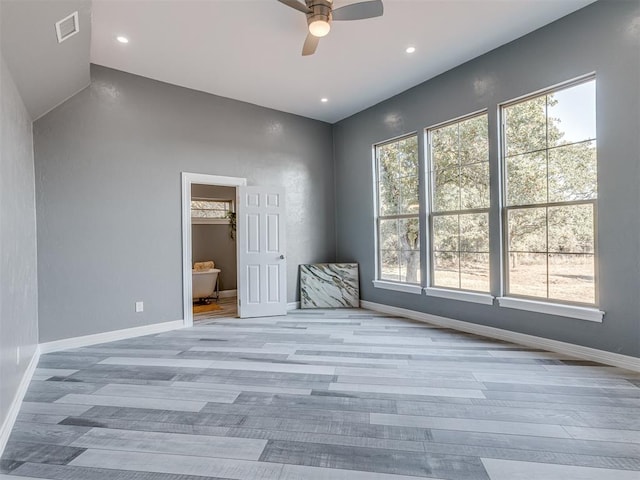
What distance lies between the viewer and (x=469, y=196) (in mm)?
4121

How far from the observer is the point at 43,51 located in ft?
8.38

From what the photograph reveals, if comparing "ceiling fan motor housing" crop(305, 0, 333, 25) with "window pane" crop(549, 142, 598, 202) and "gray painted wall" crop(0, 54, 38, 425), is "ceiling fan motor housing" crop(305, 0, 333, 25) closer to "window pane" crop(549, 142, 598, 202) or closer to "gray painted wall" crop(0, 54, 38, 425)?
"gray painted wall" crop(0, 54, 38, 425)

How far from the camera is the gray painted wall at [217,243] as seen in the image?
6.89 m

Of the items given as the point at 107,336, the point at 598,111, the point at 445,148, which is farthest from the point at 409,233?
the point at 107,336

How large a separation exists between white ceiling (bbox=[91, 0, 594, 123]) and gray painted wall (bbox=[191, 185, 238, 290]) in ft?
8.28

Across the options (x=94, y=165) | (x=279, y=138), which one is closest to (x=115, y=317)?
(x=94, y=165)

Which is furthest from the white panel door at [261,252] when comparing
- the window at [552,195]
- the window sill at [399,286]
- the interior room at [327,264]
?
the window at [552,195]

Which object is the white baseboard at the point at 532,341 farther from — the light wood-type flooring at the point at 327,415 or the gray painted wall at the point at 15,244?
the gray painted wall at the point at 15,244

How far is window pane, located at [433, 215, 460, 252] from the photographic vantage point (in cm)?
430

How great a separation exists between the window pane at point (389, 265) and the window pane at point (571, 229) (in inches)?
83.3

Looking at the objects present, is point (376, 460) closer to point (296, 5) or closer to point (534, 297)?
point (534, 297)

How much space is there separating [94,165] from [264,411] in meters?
3.41

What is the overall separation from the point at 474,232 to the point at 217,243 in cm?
506

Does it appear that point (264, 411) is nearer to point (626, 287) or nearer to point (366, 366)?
point (366, 366)
